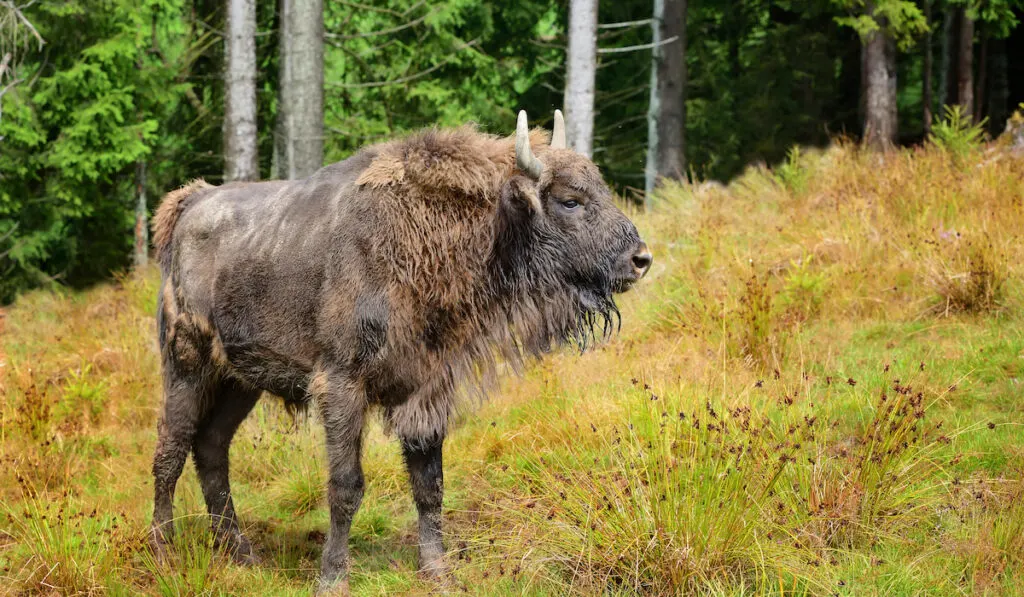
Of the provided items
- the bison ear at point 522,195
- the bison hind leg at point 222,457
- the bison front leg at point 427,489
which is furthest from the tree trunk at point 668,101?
the bison front leg at point 427,489

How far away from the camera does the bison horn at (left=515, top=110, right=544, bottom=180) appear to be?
502 cm

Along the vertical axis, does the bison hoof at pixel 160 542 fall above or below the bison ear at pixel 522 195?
below

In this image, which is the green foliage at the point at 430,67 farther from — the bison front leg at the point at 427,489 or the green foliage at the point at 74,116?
the bison front leg at the point at 427,489

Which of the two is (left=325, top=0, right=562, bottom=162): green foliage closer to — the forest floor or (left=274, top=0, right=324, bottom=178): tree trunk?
(left=274, top=0, right=324, bottom=178): tree trunk

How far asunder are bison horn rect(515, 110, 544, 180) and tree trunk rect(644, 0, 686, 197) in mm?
11704

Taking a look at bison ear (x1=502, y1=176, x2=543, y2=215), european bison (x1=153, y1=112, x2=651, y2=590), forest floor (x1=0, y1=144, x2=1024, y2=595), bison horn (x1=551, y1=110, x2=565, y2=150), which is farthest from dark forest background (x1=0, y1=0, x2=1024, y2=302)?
bison ear (x1=502, y1=176, x2=543, y2=215)

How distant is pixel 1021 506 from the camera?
4.41 meters

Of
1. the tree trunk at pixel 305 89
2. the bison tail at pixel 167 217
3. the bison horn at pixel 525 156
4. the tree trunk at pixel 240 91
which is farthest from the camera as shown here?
the tree trunk at pixel 240 91

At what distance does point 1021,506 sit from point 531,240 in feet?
9.30

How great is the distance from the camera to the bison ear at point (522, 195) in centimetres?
519

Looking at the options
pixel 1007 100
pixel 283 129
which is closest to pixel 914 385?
pixel 283 129

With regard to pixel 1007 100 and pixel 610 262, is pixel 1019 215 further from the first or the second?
pixel 1007 100

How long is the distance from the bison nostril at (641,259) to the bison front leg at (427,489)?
1.55 metres

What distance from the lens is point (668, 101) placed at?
16828 millimetres
